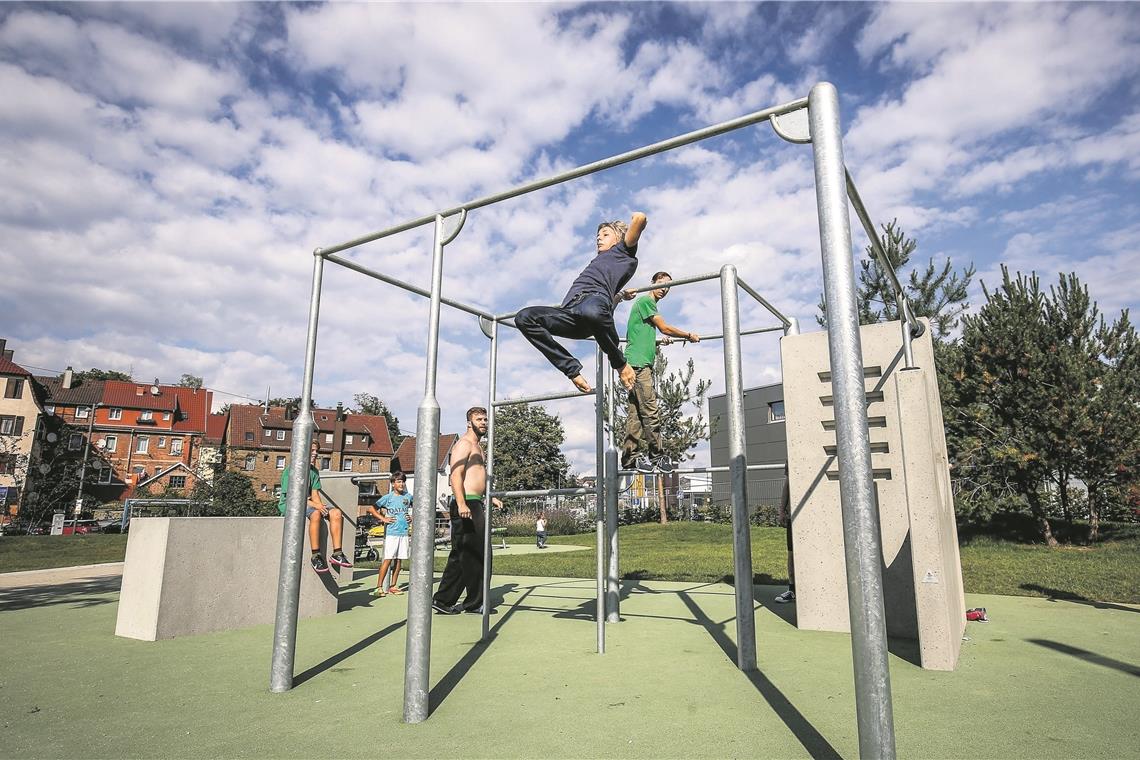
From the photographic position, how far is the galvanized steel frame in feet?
7.60

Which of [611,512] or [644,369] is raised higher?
[644,369]

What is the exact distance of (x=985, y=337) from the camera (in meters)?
15.6

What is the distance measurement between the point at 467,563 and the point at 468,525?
0.50 metres

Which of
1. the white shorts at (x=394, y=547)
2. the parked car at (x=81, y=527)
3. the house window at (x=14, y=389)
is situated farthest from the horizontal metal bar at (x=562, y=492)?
the house window at (x=14, y=389)

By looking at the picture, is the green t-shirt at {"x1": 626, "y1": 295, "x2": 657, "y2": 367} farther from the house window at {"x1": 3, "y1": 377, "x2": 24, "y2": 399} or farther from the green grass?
the house window at {"x1": 3, "y1": 377, "x2": 24, "y2": 399}

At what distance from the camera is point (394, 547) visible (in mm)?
8484

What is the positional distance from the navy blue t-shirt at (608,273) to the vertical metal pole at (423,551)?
994 mm

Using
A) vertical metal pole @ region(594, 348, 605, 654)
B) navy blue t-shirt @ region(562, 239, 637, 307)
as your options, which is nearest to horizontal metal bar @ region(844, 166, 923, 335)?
navy blue t-shirt @ region(562, 239, 637, 307)

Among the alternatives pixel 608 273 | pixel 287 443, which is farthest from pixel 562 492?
pixel 287 443

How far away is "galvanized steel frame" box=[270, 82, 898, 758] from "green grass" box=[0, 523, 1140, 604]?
5159 millimetres

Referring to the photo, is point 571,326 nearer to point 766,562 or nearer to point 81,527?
point 766,562

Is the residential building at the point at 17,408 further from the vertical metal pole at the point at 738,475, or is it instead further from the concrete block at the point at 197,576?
the vertical metal pole at the point at 738,475

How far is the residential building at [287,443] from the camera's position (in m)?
47.7

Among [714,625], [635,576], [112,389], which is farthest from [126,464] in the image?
[714,625]
